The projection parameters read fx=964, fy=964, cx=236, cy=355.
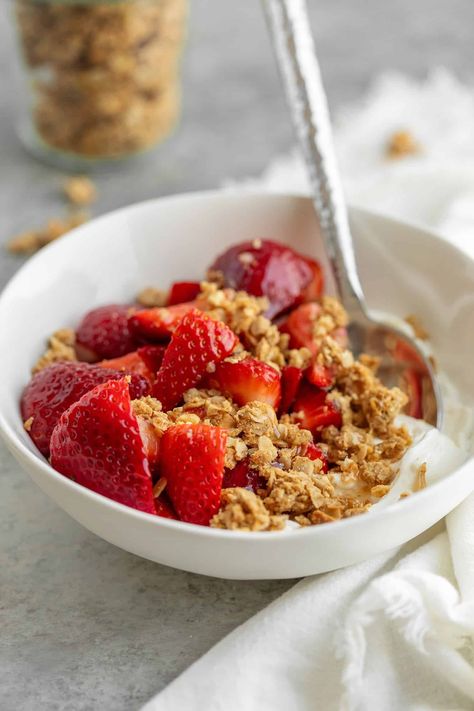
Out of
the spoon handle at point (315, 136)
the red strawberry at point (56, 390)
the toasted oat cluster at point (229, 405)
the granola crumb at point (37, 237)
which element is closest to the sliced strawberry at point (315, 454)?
the toasted oat cluster at point (229, 405)

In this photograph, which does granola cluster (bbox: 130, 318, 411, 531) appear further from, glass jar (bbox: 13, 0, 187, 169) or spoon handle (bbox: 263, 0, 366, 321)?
glass jar (bbox: 13, 0, 187, 169)

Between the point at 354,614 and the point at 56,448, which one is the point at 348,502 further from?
the point at 56,448

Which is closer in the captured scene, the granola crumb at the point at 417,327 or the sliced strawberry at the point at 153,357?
the sliced strawberry at the point at 153,357

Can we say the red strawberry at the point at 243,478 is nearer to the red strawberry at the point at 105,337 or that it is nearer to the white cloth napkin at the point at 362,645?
the white cloth napkin at the point at 362,645

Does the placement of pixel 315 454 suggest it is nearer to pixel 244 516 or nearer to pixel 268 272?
pixel 244 516

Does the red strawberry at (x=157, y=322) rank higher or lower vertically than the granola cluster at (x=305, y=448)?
higher

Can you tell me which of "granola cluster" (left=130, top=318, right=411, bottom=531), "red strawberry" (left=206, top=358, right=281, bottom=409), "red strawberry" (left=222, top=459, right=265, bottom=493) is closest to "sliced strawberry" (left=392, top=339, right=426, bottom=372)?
"granola cluster" (left=130, top=318, right=411, bottom=531)

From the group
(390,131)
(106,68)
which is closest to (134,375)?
(106,68)
